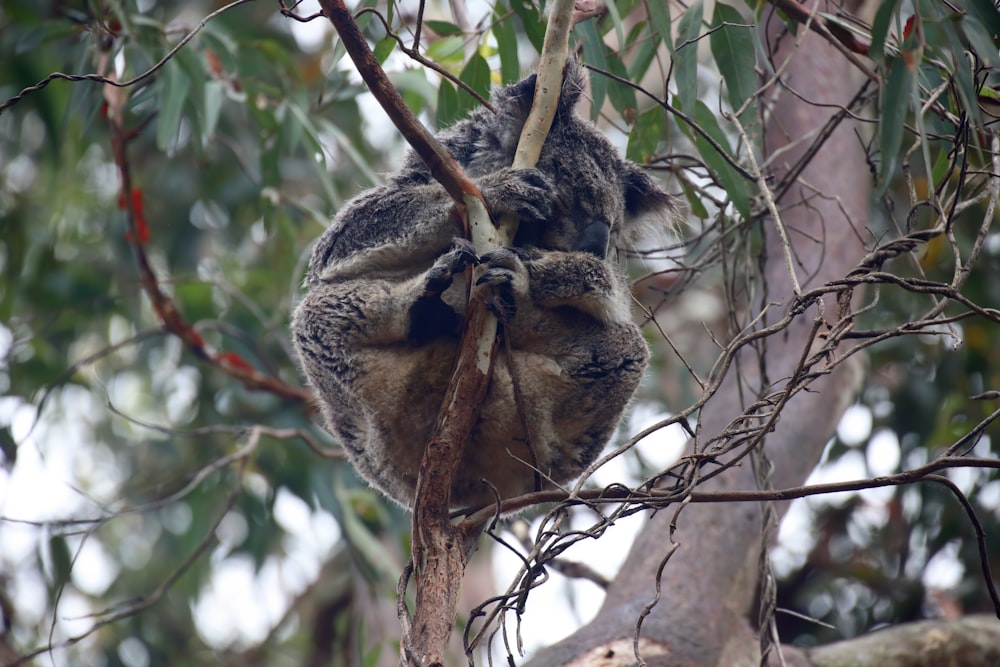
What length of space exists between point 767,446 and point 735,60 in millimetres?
1680

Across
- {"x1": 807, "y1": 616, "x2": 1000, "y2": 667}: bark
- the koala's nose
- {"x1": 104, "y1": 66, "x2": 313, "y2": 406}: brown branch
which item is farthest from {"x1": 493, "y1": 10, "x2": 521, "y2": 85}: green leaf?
{"x1": 807, "y1": 616, "x2": 1000, "y2": 667}: bark

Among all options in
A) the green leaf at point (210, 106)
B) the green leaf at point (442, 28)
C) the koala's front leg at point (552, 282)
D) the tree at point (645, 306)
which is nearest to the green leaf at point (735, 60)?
the tree at point (645, 306)

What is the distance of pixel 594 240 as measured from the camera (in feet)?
9.71

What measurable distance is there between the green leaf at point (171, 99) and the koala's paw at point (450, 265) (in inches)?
76.2

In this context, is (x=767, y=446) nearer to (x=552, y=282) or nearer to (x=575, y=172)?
(x=575, y=172)

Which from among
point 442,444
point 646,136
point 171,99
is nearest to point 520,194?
point 442,444

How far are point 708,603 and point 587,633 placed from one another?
50cm

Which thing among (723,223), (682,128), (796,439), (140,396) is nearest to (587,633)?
(796,439)

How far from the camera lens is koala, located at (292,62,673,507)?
108 inches

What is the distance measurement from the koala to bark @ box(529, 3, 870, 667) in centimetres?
58

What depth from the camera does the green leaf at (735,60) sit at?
3166mm

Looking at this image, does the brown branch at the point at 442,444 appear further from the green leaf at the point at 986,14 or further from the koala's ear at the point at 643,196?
the green leaf at the point at 986,14

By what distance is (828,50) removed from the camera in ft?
15.7

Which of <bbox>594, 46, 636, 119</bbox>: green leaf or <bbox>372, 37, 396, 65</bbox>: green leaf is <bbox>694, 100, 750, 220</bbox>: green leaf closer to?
<bbox>594, 46, 636, 119</bbox>: green leaf
